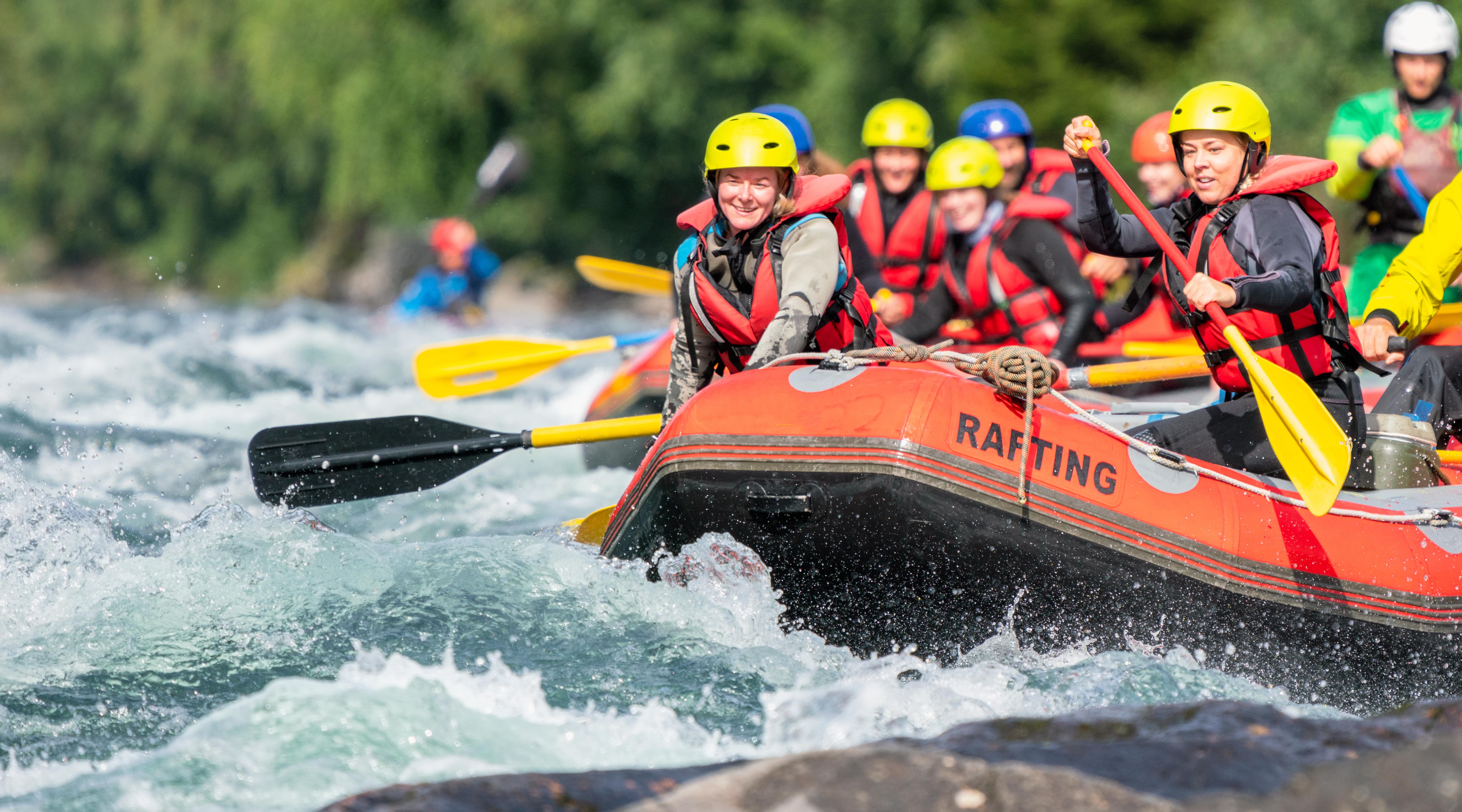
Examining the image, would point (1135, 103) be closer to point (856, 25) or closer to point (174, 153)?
point (856, 25)

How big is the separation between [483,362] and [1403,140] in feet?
13.4

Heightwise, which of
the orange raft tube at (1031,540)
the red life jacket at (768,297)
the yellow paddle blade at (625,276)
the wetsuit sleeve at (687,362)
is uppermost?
the yellow paddle blade at (625,276)

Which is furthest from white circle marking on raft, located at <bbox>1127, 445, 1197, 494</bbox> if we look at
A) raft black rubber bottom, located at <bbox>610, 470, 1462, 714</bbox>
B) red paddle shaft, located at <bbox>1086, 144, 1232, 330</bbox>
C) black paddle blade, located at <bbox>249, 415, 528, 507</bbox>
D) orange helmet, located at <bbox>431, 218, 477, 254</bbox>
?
orange helmet, located at <bbox>431, 218, 477, 254</bbox>

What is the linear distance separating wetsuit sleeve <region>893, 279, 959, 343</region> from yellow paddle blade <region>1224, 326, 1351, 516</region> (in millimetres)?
2995

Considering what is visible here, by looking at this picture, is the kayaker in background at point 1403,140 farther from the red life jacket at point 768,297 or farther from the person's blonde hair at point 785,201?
the person's blonde hair at point 785,201

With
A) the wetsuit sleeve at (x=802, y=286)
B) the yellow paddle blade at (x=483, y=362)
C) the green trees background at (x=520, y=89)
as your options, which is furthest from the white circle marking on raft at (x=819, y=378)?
the green trees background at (x=520, y=89)

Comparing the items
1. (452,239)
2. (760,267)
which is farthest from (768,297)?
(452,239)

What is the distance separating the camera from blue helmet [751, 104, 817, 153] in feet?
21.3

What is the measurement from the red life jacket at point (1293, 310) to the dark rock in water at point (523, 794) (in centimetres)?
205

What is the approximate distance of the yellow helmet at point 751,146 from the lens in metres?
4.04

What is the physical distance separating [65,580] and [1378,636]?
363 cm

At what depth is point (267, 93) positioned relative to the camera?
22.1 metres

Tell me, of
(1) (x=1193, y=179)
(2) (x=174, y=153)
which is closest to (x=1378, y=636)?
(1) (x=1193, y=179)

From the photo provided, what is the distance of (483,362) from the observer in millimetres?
6176
